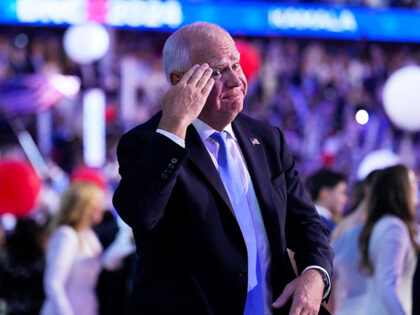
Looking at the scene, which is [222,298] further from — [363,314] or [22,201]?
[22,201]

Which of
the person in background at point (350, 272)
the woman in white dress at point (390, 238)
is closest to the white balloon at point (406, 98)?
the person in background at point (350, 272)

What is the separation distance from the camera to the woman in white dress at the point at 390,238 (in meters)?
3.56

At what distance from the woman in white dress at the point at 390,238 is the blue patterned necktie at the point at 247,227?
1.58 meters

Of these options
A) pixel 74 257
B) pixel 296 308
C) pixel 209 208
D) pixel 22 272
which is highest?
pixel 209 208

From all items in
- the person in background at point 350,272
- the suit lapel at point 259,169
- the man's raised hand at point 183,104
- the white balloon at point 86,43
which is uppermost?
the man's raised hand at point 183,104

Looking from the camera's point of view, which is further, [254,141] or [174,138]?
[254,141]

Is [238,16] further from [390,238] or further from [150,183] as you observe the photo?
[150,183]

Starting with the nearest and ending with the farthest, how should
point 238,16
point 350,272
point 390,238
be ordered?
point 390,238 < point 350,272 < point 238,16

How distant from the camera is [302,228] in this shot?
2.09 m

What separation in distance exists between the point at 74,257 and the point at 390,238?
2.00m

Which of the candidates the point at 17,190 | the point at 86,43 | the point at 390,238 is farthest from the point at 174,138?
the point at 86,43

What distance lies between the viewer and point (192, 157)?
77.5 inches

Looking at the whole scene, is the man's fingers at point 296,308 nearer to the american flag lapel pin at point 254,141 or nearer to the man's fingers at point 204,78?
the american flag lapel pin at point 254,141

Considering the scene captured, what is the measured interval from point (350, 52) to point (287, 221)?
14.9 meters
